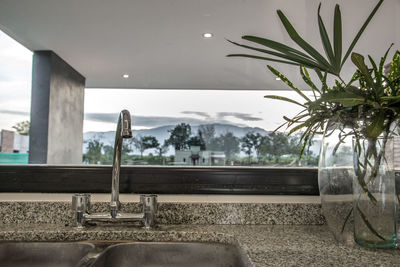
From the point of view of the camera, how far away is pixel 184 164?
1058mm

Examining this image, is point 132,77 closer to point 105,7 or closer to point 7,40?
point 105,7

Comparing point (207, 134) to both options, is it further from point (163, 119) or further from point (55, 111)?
point (55, 111)

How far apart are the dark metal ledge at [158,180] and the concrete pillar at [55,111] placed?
4.8 inches

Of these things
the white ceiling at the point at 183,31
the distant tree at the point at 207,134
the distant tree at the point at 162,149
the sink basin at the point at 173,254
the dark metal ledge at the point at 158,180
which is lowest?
the sink basin at the point at 173,254

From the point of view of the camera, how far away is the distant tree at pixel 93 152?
Result: 3.48 feet

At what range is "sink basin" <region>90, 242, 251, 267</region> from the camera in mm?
770

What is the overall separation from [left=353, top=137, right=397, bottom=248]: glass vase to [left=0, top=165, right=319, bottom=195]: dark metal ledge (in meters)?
0.29

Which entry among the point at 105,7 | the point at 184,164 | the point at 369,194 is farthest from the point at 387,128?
the point at 105,7

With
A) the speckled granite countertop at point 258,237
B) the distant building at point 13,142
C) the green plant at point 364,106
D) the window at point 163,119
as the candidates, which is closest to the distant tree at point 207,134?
the window at point 163,119

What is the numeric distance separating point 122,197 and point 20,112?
564 millimetres

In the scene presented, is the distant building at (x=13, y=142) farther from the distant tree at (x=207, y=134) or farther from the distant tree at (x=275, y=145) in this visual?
the distant tree at (x=275, y=145)

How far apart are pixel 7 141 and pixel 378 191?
1.21m

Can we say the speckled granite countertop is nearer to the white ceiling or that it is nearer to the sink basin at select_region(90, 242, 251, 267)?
the sink basin at select_region(90, 242, 251, 267)

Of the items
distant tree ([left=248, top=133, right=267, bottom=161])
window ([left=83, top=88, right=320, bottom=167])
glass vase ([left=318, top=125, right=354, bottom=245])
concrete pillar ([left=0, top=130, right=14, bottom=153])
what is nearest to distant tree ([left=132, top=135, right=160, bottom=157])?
window ([left=83, top=88, right=320, bottom=167])
